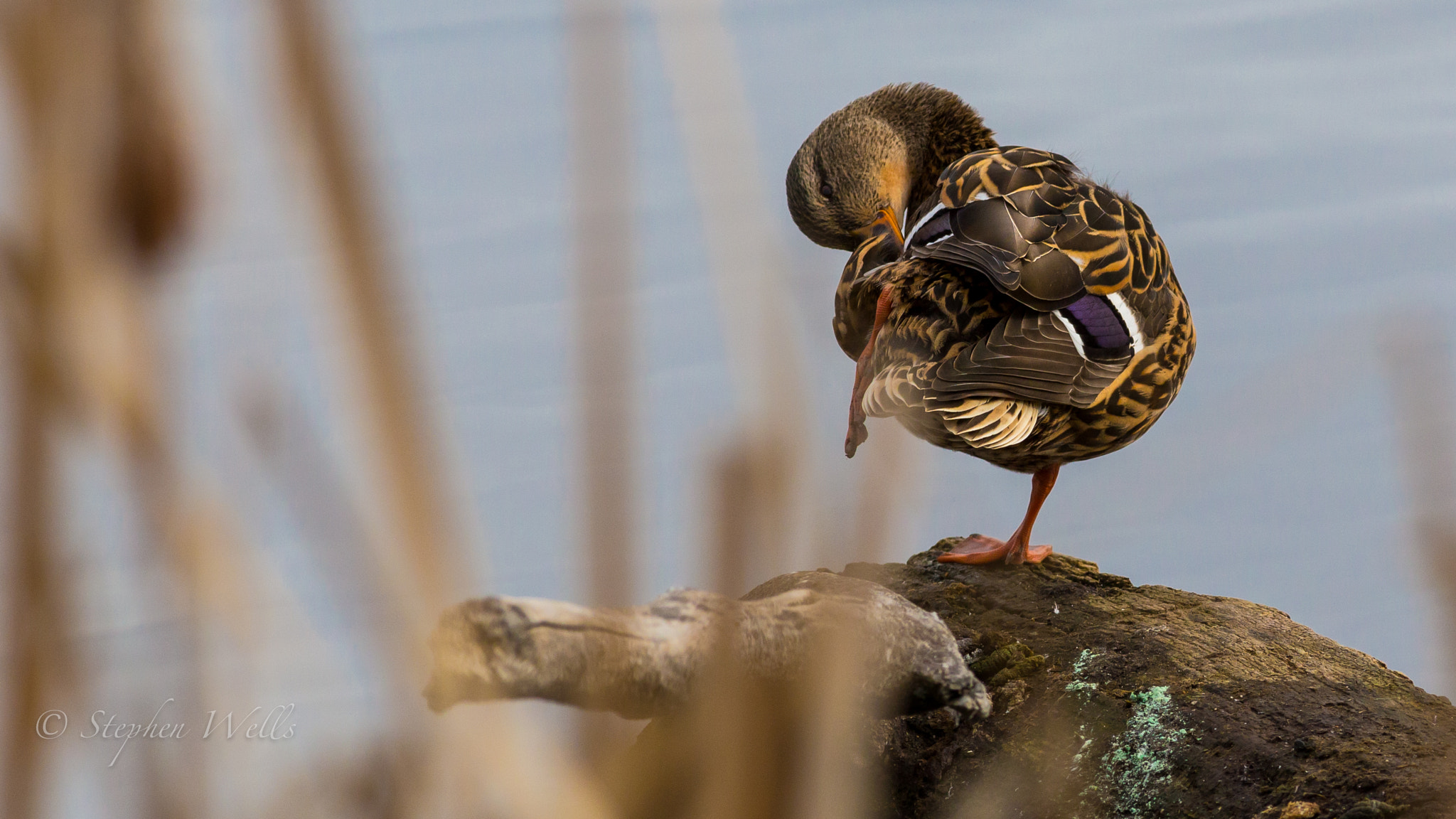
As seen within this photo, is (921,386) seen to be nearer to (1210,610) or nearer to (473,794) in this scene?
(1210,610)

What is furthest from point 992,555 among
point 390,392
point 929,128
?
point 390,392

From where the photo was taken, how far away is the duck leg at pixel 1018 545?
3197 mm

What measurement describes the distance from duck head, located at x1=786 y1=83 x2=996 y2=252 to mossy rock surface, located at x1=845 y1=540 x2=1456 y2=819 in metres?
1.68

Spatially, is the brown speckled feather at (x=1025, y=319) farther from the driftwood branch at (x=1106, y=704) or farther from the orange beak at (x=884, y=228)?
the orange beak at (x=884, y=228)

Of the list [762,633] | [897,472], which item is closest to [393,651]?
[897,472]

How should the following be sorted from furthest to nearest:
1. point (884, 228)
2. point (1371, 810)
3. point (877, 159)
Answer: point (877, 159)
point (884, 228)
point (1371, 810)

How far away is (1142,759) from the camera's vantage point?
7.61 ft

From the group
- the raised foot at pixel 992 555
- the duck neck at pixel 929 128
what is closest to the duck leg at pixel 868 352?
the raised foot at pixel 992 555

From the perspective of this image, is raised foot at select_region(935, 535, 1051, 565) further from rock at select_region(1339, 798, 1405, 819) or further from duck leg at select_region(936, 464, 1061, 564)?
rock at select_region(1339, 798, 1405, 819)

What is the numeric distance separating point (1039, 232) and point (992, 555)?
0.91 meters

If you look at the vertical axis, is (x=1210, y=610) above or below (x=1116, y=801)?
above

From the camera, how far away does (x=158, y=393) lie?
515mm

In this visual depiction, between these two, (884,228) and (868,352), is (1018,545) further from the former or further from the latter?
(884,228)

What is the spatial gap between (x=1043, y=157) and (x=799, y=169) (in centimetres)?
112
